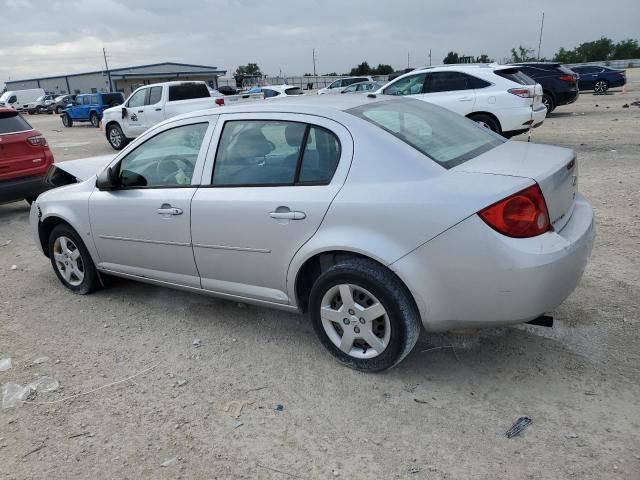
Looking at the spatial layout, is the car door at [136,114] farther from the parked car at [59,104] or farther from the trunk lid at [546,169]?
the parked car at [59,104]

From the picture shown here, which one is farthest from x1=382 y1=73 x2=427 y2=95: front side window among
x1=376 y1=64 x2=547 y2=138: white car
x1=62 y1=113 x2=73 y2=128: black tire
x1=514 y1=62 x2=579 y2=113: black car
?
x1=62 y1=113 x2=73 y2=128: black tire

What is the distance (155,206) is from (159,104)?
11.4m

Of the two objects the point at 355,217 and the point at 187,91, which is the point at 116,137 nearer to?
the point at 187,91

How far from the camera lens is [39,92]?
48.7m

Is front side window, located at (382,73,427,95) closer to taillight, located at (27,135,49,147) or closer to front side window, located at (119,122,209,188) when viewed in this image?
taillight, located at (27,135,49,147)

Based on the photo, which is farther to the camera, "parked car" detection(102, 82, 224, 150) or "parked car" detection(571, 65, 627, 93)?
"parked car" detection(571, 65, 627, 93)

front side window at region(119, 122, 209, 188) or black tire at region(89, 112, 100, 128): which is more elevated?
front side window at region(119, 122, 209, 188)

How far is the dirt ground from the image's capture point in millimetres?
2533

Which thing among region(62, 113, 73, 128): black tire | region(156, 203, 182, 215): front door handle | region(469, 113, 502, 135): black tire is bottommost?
region(62, 113, 73, 128): black tire

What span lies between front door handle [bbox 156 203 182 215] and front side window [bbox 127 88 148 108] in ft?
39.9

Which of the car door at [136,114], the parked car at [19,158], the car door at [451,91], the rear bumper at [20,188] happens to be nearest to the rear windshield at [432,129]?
the rear bumper at [20,188]

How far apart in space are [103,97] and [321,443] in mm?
27149

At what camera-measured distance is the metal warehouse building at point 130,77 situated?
66.2 m

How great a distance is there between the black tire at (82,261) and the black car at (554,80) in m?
15.1
